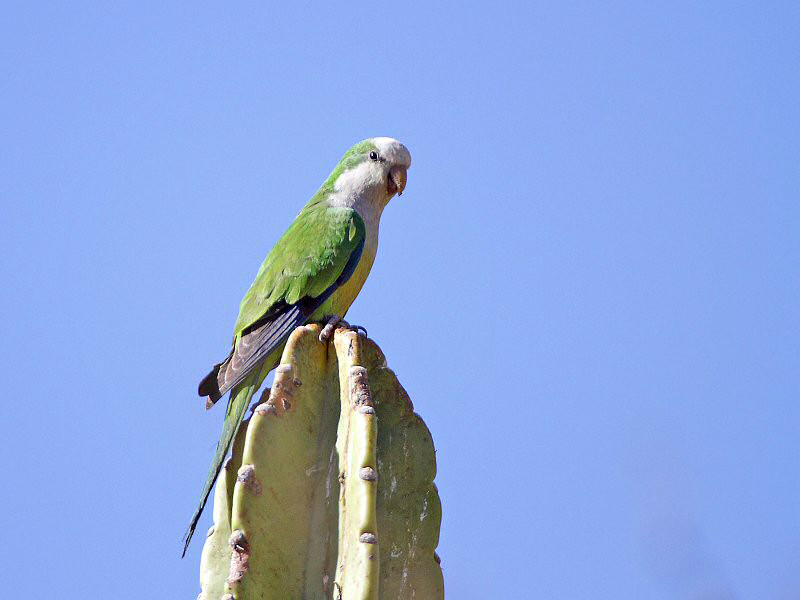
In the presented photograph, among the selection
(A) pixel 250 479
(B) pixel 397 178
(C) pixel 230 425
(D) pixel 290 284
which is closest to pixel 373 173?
(B) pixel 397 178

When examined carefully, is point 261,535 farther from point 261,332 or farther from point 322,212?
point 322,212

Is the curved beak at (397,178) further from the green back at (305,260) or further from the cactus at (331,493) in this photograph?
the cactus at (331,493)

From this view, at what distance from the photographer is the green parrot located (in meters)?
4.39

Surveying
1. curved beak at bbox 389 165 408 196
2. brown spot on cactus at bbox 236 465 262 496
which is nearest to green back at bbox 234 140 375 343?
curved beak at bbox 389 165 408 196

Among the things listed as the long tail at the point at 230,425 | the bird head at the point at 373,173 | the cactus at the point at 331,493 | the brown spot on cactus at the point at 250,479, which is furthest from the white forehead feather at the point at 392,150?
the brown spot on cactus at the point at 250,479

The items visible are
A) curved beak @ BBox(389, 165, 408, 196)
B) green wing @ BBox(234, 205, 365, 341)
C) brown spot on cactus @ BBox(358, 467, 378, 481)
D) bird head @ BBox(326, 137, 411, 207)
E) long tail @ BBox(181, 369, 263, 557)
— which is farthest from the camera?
curved beak @ BBox(389, 165, 408, 196)

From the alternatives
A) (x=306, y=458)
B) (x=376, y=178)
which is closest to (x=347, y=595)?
(x=306, y=458)

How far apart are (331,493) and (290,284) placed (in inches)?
73.9

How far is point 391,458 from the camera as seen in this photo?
10.4 feet

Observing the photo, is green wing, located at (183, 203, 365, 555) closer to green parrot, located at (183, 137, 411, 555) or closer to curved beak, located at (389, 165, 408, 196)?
green parrot, located at (183, 137, 411, 555)

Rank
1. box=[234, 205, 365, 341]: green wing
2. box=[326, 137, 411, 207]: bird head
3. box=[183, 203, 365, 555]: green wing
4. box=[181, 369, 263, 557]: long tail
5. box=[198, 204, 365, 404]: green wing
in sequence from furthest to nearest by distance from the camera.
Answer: box=[326, 137, 411, 207]: bird head, box=[234, 205, 365, 341]: green wing, box=[198, 204, 365, 404]: green wing, box=[183, 203, 365, 555]: green wing, box=[181, 369, 263, 557]: long tail

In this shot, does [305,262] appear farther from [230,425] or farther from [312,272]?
[230,425]

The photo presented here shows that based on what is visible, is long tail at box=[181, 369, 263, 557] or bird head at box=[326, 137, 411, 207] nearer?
long tail at box=[181, 369, 263, 557]

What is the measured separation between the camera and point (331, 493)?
3070mm
